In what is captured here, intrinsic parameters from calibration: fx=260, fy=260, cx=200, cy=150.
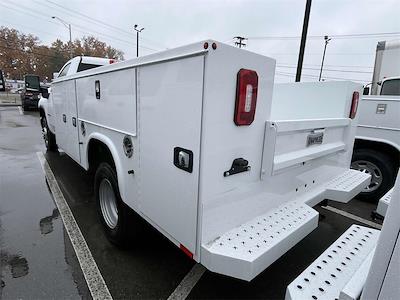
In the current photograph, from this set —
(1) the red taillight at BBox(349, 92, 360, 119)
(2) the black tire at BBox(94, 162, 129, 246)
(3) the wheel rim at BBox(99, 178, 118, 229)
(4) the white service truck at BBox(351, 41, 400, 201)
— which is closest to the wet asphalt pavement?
(2) the black tire at BBox(94, 162, 129, 246)

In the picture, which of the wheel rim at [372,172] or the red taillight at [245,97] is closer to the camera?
the red taillight at [245,97]

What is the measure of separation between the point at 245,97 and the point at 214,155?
0.44 m

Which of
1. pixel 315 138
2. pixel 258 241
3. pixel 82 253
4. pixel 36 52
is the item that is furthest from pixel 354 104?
pixel 36 52

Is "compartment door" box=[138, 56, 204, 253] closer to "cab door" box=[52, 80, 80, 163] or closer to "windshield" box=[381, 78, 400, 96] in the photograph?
"cab door" box=[52, 80, 80, 163]

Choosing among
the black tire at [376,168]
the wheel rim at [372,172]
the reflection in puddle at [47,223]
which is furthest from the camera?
the wheel rim at [372,172]

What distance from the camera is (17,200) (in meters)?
4.20

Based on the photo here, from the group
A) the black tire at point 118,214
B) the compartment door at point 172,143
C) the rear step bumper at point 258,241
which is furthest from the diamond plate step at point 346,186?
the black tire at point 118,214

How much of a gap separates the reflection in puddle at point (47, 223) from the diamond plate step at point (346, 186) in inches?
134

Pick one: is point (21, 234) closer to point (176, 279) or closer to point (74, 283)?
point (74, 283)

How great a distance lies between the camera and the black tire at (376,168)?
4.24 meters

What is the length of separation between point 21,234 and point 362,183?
4.13m

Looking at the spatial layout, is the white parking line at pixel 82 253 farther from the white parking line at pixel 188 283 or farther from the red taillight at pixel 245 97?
the red taillight at pixel 245 97

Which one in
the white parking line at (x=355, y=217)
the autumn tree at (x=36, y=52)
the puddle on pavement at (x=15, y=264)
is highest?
the autumn tree at (x=36, y=52)

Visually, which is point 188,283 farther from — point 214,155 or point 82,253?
point 214,155
